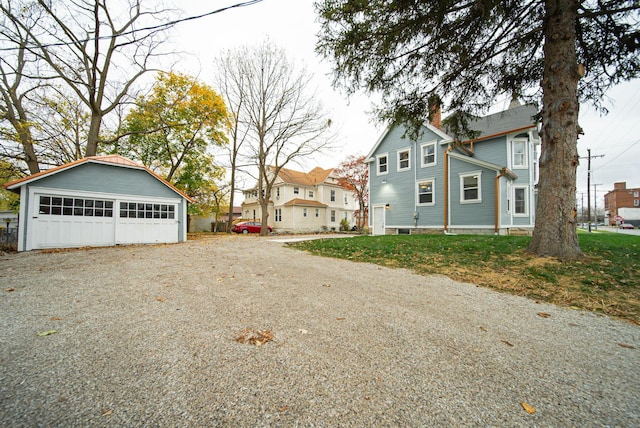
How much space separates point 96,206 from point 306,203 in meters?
18.6

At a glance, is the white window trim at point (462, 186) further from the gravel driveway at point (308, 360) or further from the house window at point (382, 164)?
the gravel driveway at point (308, 360)

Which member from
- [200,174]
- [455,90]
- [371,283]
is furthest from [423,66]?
[200,174]

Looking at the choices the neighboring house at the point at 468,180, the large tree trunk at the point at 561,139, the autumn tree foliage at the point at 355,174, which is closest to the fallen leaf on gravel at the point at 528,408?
the large tree trunk at the point at 561,139

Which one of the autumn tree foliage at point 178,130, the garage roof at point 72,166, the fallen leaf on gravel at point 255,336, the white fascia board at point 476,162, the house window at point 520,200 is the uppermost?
the autumn tree foliage at point 178,130

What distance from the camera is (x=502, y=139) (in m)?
13.5

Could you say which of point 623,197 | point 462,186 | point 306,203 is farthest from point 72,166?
point 623,197

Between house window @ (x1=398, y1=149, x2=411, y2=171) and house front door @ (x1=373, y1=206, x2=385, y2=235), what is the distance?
310 centimetres

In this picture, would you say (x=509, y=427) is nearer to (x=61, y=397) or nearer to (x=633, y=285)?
(x=61, y=397)

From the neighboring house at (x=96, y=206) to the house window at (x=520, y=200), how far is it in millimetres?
18416

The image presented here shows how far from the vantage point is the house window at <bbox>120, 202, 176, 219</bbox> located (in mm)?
11297

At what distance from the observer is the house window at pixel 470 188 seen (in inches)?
516

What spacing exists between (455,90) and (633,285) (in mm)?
6070

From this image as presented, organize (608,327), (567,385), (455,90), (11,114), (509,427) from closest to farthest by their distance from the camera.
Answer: (509,427) < (567,385) < (608,327) < (455,90) < (11,114)

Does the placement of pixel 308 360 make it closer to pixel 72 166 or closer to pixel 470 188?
pixel 72 166
